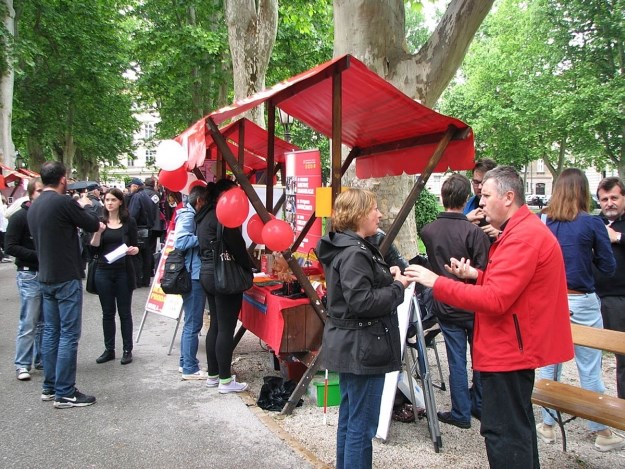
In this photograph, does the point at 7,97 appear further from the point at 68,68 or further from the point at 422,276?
the point at 422,276

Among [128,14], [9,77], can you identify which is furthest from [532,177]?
[9,77]

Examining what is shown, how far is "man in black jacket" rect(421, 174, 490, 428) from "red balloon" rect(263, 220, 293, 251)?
3.61ft

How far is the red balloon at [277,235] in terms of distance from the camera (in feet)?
13.2

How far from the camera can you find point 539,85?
1142 inches

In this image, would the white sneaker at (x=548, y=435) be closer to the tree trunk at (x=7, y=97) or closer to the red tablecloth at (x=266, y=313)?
the red tablecloth at (x=266, y=313)

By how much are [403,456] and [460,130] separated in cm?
261

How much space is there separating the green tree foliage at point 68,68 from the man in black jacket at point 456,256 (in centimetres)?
1711

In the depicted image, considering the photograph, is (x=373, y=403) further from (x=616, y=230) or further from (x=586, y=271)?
(x=616, y=230)

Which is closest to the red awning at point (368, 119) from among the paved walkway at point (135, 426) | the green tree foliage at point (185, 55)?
the paved walkway at point (135, 426)

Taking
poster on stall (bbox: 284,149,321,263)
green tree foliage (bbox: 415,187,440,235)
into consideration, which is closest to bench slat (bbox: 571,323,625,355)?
poster on stall (bbox: 284,149,321,263)

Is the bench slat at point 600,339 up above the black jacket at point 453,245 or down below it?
below

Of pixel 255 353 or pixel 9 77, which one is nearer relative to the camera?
pixel 255 353

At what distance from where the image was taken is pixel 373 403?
2.87 m

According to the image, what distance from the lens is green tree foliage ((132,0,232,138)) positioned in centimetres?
1586
